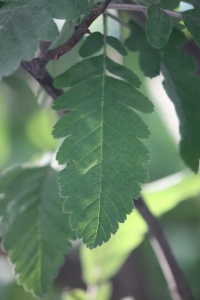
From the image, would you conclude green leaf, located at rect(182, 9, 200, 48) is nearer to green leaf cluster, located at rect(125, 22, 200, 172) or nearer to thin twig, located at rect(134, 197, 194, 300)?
green leaf cluster, located at rect(125, 22, 200, 172)

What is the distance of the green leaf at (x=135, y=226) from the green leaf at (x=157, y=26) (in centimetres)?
41

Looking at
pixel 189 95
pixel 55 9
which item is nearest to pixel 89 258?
pixel 189 95

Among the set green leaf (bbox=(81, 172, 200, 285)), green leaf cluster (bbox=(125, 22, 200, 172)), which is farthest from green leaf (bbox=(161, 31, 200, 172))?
green leaf (bbox=(81, 172, 200, 285))

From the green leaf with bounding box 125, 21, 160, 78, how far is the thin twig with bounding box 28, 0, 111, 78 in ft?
0.37

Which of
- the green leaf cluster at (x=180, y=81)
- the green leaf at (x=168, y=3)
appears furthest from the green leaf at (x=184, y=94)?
the green leaf at (x=168, y=3)

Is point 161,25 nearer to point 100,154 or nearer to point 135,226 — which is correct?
point 100,154

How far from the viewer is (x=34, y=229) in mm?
564

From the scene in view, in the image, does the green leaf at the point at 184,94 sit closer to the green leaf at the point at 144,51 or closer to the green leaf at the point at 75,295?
the green leaf at the point at 144,51

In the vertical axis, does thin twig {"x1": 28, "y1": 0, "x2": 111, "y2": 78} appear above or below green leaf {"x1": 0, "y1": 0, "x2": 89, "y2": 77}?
below

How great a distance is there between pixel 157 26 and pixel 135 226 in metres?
0.46

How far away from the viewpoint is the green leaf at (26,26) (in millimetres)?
290

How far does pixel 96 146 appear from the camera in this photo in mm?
377

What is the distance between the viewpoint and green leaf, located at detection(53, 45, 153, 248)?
0.36m

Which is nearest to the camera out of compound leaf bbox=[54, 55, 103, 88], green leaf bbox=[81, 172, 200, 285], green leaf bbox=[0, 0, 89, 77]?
green leaf bbox=[0, 0, 89, 77]
